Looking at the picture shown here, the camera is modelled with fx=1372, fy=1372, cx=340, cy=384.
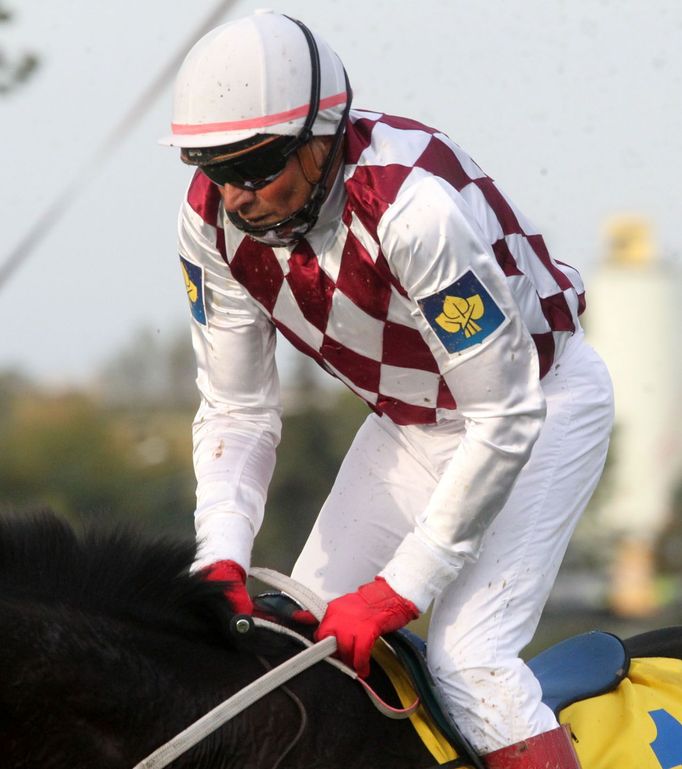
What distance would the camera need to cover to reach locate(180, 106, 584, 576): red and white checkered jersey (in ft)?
8.23

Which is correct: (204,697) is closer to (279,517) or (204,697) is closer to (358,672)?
(358,672)

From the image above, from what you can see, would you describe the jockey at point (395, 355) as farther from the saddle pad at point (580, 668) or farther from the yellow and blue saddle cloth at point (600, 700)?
the saddle pad at point (580, 668)

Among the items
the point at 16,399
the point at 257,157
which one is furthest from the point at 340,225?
the point at 16,399


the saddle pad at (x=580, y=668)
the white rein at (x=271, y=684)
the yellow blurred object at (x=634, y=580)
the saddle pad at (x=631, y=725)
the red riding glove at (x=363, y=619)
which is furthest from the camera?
the yellow blurred object at (x=634, y=580)

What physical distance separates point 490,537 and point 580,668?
0.43 metres

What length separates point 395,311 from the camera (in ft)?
8.80

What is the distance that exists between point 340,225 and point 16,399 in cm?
1185

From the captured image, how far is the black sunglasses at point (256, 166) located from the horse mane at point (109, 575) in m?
0.67

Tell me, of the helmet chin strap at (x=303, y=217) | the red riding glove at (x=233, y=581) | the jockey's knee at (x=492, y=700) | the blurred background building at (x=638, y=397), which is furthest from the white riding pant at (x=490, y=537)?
the blurred background building at (x=638, y=397)

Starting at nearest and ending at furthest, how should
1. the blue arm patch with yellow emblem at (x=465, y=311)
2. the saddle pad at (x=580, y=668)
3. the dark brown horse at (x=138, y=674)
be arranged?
the dark brown horse at (x=138, y=674) → the blue arm patch with yellow emblem at (x=465, y=311) → the saddle pad at (x=580, y=668)

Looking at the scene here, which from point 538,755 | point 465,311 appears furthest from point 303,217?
point 538,755

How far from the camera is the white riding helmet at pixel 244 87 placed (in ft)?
8.15

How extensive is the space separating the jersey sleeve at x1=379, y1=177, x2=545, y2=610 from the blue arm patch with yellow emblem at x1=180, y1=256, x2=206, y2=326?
0.57 meters

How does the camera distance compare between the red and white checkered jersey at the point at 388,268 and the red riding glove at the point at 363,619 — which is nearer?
the red riding glove at the point at 363,619
